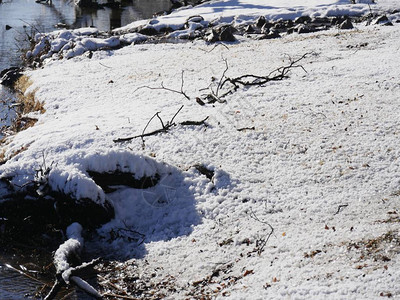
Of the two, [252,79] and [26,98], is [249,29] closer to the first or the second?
[252,79]

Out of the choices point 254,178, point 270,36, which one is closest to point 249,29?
point 270,36

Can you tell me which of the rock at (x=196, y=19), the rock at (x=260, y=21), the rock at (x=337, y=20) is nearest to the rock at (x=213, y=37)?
the rock at (x=260, y=21)

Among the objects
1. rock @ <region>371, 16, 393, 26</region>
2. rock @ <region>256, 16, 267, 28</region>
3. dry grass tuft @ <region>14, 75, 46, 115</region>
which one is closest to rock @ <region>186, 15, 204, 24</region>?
rock @ <region>256, 16, 267, 28</region>

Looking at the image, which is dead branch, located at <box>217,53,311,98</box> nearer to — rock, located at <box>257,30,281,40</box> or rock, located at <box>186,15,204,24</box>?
rock, located at <box>257,30,281,40</box>

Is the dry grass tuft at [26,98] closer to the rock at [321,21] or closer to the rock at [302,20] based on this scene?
the rock at [302,20]

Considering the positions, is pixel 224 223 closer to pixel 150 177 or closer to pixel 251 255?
pixel 251 255

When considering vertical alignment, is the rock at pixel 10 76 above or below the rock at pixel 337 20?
below

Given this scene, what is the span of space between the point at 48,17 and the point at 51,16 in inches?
19.4

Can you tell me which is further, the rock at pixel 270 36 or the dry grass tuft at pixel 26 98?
the rock at pixel 270 36

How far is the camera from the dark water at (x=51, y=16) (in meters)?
20.7

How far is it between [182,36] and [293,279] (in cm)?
1519

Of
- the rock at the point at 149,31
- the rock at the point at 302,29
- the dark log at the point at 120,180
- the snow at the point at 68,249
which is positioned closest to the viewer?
the snow at the point at 68,249

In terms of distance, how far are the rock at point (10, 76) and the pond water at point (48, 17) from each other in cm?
131

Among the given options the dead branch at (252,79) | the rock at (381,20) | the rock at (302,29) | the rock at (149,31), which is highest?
the rock at (381,20)
